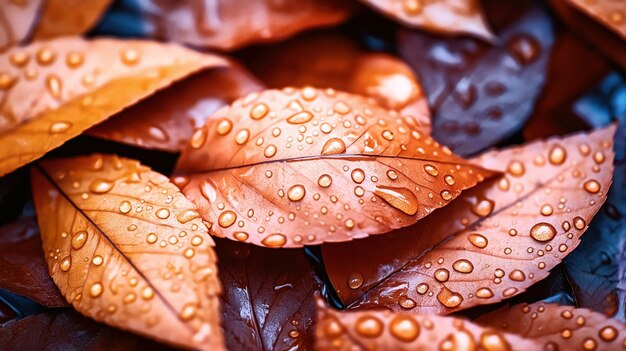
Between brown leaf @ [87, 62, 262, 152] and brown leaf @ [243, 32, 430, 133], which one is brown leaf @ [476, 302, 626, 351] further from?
brown leaf @ [87, 62, 262, 152]

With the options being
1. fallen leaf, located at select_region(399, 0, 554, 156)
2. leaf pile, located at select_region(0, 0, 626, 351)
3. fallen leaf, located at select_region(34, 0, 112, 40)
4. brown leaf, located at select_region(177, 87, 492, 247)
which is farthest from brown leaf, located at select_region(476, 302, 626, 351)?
fallen leaf, located at select_region(34, 0, 112, 40)

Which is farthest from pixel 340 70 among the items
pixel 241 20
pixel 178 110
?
pixel 178 110

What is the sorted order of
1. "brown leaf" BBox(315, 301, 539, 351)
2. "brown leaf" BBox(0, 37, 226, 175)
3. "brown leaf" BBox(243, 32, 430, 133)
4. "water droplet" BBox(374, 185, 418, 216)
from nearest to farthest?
"brown leaf" BBox(315, 301, 539, 351) < "water droplet" BBox(374, 185, 418, 216) < "brown leaf" BBox(0, 37, 226, 175) < "brown leaf" BBox(243, 32, 430, 133)

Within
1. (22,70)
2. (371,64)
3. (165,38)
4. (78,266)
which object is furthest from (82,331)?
(371,64)

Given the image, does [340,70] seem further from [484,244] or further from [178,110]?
[484,244]

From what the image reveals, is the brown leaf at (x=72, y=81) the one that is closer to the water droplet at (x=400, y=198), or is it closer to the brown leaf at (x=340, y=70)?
the brown leaf at (x=340, y=70)

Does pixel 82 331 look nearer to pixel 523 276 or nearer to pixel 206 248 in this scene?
pixel 206 248
